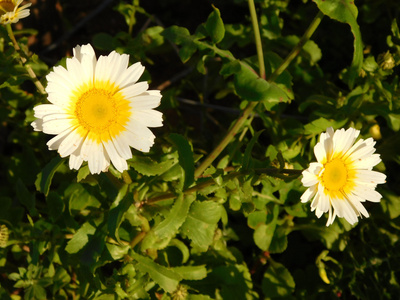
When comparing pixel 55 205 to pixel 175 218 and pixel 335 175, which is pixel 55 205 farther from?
pixel 335 175

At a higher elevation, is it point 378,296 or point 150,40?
point 150,40

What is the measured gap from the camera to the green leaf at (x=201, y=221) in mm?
2066

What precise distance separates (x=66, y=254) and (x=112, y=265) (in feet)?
2.15

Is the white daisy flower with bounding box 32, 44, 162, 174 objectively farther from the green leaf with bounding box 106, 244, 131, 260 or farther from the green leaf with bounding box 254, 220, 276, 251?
the green leaf with bounding box 254, 220, 276, 251

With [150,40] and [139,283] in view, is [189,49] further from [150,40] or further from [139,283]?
[139,283]

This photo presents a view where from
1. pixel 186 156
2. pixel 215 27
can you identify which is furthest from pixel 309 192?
pixel 215 27

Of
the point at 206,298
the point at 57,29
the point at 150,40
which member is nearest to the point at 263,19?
the point at 150,40

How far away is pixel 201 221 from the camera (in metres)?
2.08

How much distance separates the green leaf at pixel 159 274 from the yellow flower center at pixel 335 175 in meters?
Answer: 0.81

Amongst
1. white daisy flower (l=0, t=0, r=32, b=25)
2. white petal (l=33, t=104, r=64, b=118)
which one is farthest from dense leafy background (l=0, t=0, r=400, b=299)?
white petal (l=33, t=104, r=64, b=118)

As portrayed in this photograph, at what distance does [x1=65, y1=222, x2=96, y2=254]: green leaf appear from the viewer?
6.97ft

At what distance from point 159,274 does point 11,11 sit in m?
1.38

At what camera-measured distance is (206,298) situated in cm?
232

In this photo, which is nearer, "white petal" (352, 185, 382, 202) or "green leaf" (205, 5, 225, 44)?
"white petal" (352, 185, 382, 202)
